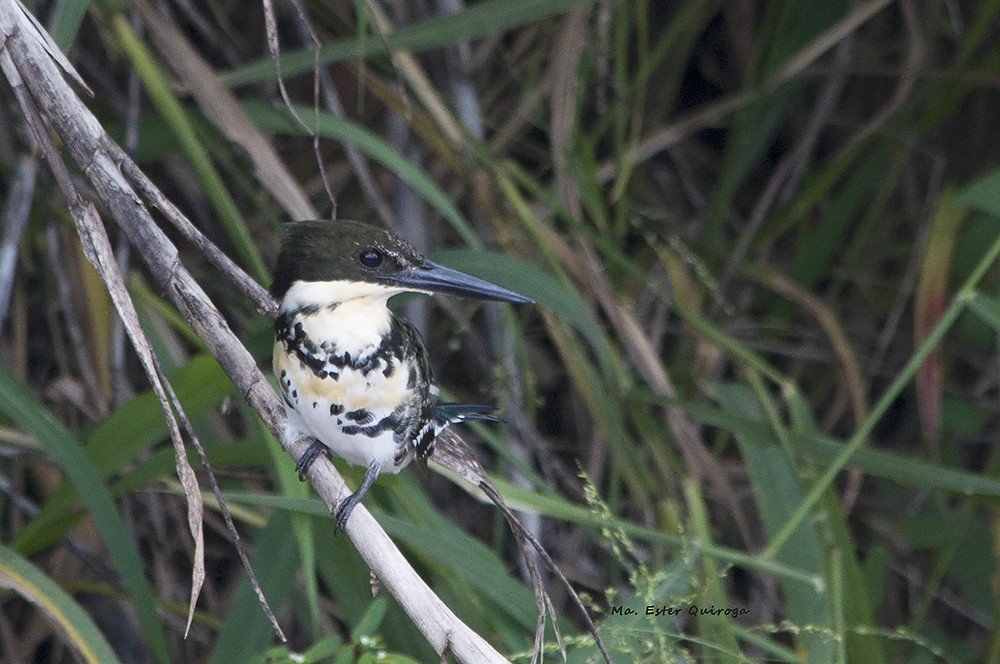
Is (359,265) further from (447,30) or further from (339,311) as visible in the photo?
(447,30)

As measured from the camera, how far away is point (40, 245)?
205cm

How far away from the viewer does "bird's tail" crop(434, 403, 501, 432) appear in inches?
62.2

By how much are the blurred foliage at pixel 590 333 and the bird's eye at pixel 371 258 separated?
24 centimetres

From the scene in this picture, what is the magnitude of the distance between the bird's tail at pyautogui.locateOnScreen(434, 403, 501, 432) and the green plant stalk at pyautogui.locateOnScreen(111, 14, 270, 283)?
1.19 feet

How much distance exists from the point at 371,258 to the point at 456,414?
30 cm

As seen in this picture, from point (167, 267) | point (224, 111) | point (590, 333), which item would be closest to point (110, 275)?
point (167, 267)

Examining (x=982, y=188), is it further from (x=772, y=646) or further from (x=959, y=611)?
(x=959, y=611)

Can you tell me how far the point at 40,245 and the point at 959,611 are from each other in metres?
2.11

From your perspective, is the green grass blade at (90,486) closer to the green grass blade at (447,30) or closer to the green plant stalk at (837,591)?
the green grass blade at (447,30)

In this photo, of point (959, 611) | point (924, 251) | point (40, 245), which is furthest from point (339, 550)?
point (959, 611)

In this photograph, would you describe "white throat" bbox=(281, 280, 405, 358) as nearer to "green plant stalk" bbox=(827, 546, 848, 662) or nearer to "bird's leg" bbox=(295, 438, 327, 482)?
"bird's leg" bbox=(295, 438, 327, 482)

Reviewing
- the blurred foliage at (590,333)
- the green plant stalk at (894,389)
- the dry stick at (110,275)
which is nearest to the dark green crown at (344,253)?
the blurred foliage at (590,333)

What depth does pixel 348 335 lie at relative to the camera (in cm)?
146

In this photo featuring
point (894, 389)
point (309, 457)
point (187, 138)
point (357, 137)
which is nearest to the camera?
point (309, 457)
